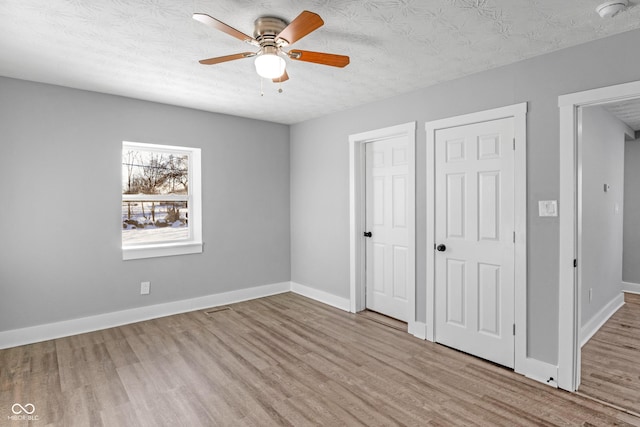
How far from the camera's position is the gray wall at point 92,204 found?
3.32 m

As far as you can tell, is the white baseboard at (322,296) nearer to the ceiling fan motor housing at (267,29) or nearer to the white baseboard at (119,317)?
the white baseboard at (119,317)

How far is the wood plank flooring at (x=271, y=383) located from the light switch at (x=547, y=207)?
1302mm

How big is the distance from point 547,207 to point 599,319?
2210mm

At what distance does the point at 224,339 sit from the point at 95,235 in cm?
180

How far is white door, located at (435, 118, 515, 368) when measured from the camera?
2930 millimetres

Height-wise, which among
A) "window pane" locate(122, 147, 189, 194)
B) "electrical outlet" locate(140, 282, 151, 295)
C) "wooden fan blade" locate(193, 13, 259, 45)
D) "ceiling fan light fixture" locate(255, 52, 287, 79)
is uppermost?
"wooden fan blade" locate(193, 13, 259, 45)

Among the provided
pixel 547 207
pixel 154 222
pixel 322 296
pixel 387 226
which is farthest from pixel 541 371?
pixel 154 222

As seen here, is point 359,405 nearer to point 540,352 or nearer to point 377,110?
point 540,352

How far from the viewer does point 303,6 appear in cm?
204

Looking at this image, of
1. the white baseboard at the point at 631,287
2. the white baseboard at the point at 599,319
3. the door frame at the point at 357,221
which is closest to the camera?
the white baseboard at the point at 599,319

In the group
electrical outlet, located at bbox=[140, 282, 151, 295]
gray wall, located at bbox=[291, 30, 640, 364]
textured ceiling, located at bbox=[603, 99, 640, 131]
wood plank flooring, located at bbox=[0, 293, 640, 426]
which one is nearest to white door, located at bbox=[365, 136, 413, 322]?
gray wall, located at bbox=[291, 30, 640, 364]

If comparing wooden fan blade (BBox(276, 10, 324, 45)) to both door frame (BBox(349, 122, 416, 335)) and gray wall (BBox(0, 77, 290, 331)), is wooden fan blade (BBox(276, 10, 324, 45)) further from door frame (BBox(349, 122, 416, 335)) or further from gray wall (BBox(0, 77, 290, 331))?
gray wall (BBox(0, 77, 290, 331))

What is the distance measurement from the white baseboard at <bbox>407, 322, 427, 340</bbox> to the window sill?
107 inches

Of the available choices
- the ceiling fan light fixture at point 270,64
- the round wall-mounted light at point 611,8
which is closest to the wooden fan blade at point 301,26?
the ceiling fan light fixture at point 270,64
